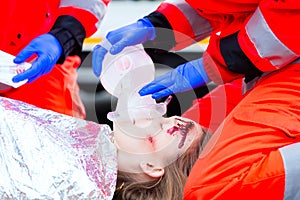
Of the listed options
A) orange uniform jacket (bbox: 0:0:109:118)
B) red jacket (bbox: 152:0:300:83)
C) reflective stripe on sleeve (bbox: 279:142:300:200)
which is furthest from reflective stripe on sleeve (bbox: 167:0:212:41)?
reflective stripe on sleeve (bbox: 279:142:300:200)

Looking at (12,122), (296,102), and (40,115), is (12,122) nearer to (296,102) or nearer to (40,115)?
(40,115)

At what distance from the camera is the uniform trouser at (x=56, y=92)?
1956mm

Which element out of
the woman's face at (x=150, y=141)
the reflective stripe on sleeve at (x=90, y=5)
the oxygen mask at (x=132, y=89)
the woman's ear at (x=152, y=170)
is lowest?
the woman's ear at (x=152, y=170)

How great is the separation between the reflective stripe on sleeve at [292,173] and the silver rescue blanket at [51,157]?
383 mm

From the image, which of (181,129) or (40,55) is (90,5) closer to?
(40,55)

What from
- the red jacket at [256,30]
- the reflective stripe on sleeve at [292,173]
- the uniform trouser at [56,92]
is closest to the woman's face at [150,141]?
the red jacket at [256,30]

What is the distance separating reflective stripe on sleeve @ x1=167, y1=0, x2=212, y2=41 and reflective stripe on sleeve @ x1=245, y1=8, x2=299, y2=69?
349 mm

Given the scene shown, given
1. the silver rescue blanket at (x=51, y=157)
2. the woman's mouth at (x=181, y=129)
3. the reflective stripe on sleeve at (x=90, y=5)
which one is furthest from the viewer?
the reflective stripe on sleeve at (x=90, y=5)

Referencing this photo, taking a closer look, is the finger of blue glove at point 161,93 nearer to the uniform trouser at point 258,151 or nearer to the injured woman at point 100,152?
the injured woman at point 100,152

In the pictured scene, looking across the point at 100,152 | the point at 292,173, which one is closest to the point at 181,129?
the point at 100,152

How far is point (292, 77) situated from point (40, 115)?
0.60 meters

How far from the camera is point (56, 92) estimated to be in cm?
201

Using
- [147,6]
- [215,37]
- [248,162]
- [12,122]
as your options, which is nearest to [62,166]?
[12,122]

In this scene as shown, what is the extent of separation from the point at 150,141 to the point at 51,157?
0.86ft
